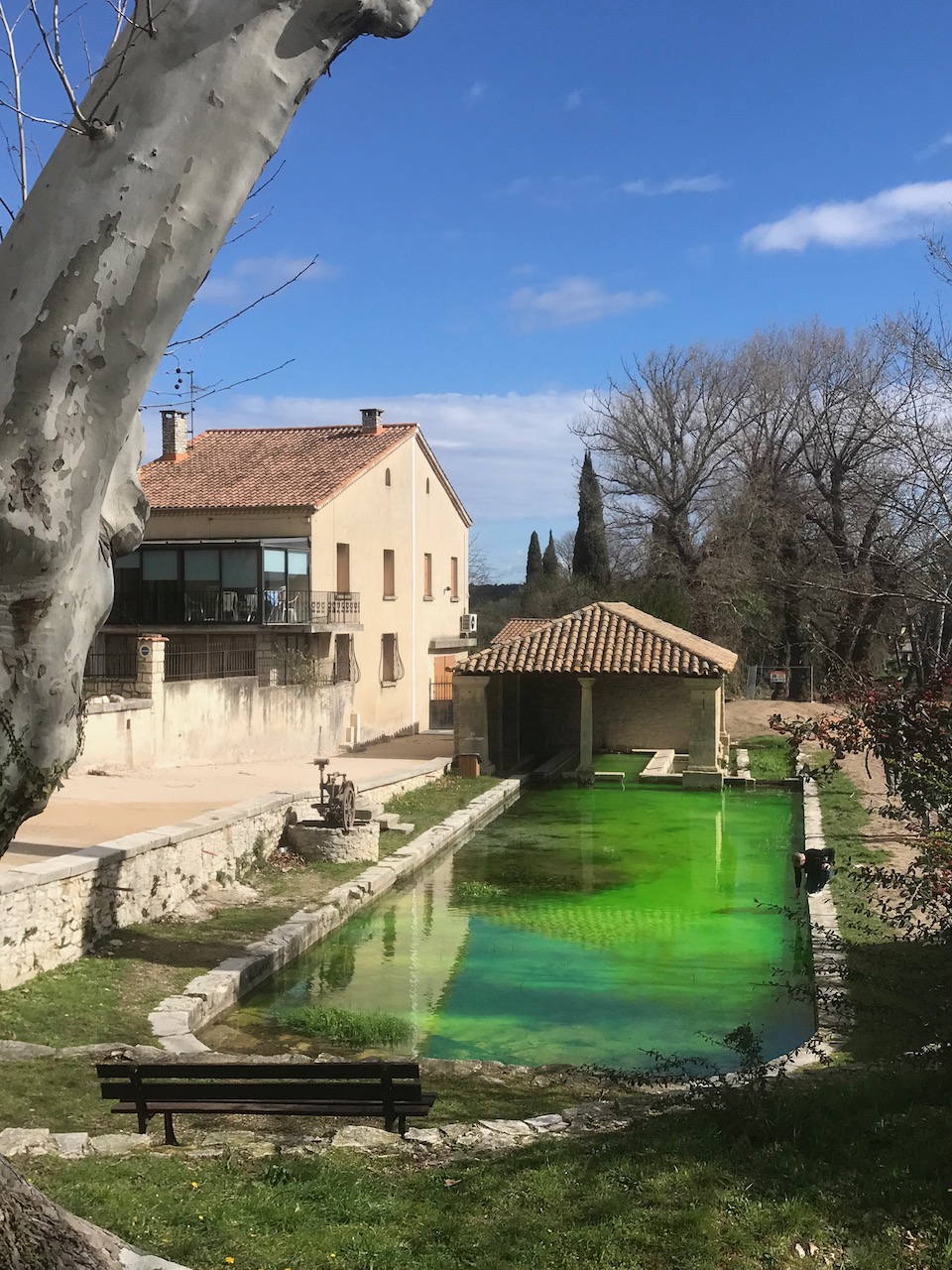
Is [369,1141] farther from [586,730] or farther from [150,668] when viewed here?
[586,730]

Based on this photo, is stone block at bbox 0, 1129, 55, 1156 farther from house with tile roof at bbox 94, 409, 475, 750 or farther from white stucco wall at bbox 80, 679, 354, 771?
house with tile roof at bbox 94, 409, 475, 750

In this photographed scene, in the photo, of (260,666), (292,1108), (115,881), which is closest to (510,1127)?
(292,1108)

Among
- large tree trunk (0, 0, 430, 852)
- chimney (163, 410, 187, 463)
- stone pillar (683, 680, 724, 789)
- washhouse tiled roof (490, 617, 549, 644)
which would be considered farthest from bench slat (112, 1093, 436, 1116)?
chimney (163, 410, 187, 463)

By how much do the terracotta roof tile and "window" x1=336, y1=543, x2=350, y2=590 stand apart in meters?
1.64

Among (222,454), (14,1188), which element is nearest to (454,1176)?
(14,1188)

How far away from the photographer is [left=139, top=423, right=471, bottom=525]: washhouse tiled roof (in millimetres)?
25797

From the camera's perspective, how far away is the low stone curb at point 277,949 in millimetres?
8391

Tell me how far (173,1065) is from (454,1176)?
5.13ft

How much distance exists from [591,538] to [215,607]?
19.7m

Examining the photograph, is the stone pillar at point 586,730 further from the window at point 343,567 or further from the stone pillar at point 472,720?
the window at point 343,567

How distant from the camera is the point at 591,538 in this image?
41125 millimetres

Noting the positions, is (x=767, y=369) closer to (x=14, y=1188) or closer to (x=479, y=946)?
(x=479, y=946)

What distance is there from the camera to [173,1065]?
5.45m

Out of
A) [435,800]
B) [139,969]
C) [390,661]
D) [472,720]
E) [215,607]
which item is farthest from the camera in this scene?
[390,661]
